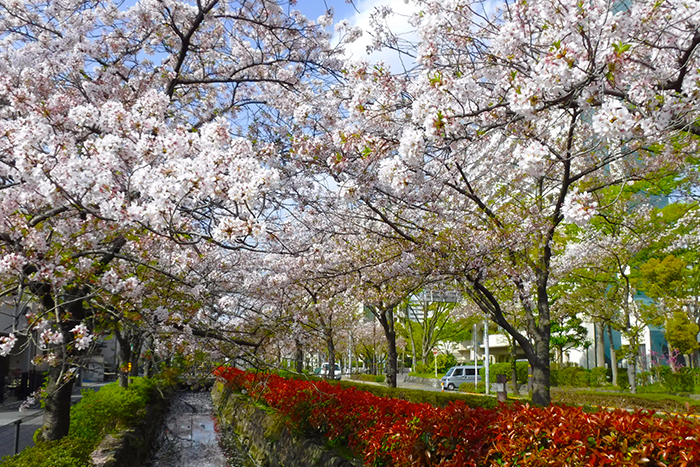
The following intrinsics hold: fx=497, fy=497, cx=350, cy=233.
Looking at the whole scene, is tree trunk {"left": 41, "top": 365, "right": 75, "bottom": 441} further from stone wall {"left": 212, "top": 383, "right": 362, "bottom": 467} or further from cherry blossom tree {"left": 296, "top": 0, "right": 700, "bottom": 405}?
cherry blossom tree {"left": 296, "top": 0, "right": 700, "bottom": 405}

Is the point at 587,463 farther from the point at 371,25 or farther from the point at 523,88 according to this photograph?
the point at 371,25

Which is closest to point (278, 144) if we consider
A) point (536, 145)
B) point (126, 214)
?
point (126, 214)

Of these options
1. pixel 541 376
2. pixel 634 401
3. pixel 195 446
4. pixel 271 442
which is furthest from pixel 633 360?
pixel 195 446

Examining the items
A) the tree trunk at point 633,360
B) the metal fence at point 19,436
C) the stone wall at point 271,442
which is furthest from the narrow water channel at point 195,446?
the tree trunk at point 633,360

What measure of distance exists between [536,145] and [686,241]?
16.1m

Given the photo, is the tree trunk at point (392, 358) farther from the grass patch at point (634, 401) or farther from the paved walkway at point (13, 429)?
the paved walkway at point (13, 429)

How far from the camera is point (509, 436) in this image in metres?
4.53

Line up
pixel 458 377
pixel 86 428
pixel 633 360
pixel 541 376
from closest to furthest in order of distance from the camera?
pixel 86 428
pixel 541 376
pixel 633 360
pixel 458 377

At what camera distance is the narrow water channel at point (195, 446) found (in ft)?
40.3

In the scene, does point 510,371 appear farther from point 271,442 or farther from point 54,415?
point 54,415

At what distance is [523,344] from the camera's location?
29.7 ft

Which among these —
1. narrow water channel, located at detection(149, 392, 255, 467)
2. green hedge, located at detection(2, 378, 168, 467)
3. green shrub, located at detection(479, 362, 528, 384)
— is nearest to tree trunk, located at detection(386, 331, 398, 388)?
narrow water channel, located at detection(149, 392, 255, 467)

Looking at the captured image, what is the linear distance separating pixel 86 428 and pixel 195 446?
23.0 ft

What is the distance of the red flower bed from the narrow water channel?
610 cm
